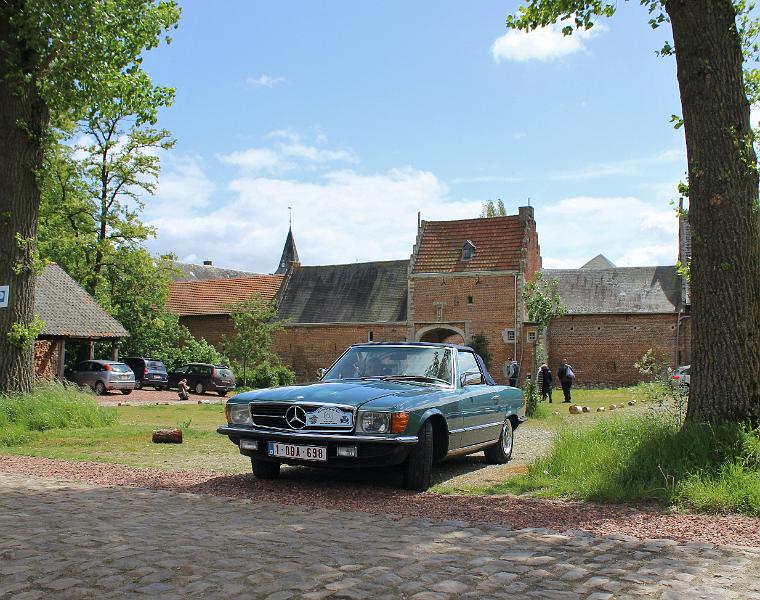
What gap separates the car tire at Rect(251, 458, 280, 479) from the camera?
27.3 ft

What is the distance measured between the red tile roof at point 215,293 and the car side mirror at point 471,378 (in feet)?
133

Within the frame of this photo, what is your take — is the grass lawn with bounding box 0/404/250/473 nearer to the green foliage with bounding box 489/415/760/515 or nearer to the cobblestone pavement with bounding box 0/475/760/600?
the cobblestone pavement with bounding box 0/475/760/600

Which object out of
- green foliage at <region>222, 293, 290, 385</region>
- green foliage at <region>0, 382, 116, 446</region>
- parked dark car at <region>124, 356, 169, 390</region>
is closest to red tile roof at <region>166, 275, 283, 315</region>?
green foliage at <region>222, 293, 290, 385</region>

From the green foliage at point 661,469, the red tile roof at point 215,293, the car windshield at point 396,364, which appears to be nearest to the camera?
the green foliage at point 661,469

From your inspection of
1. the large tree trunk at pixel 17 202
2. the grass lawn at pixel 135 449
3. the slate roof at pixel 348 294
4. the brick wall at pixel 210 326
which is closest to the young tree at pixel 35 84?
the large tree trunk at pixel 17 202

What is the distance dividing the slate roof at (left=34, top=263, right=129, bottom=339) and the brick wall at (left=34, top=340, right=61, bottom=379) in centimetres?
93

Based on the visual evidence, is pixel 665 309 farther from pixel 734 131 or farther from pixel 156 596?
pixel 156 596

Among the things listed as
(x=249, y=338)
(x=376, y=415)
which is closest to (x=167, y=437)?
(x=376, y=415)

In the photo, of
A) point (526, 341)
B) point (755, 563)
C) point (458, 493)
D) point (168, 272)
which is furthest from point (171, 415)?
point (526, 341)

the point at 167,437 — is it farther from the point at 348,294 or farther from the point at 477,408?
the point at 348,294

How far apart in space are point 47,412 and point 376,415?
8392mm

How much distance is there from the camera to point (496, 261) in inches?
1639

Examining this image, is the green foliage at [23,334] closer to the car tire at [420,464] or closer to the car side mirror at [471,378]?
the car side mirror at [471,378]

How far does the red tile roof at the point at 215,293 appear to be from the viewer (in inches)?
1976
